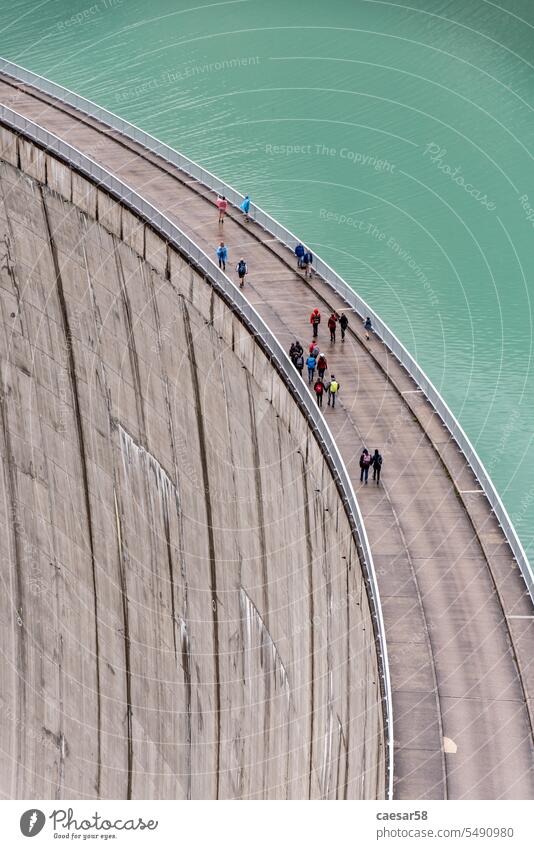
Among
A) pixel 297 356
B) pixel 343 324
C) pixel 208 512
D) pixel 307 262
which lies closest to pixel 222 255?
pixel 307 262

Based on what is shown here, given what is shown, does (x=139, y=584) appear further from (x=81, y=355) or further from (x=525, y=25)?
(x=525, y=25)

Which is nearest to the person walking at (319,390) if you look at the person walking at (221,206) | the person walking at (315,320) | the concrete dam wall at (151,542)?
the concrete dam wall at (151,542)

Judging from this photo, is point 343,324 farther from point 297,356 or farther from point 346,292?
point 346,292

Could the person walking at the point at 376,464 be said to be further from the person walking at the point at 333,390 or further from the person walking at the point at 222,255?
the person walking at the point at 222,255

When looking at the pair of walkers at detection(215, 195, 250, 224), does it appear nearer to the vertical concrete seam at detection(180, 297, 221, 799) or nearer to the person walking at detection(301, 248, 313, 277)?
the person walking at detection(301, 248, 313, 277)

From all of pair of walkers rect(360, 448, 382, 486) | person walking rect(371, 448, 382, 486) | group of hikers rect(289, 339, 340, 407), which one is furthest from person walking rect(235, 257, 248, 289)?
person walking rect(371, 448, 382, 486)
